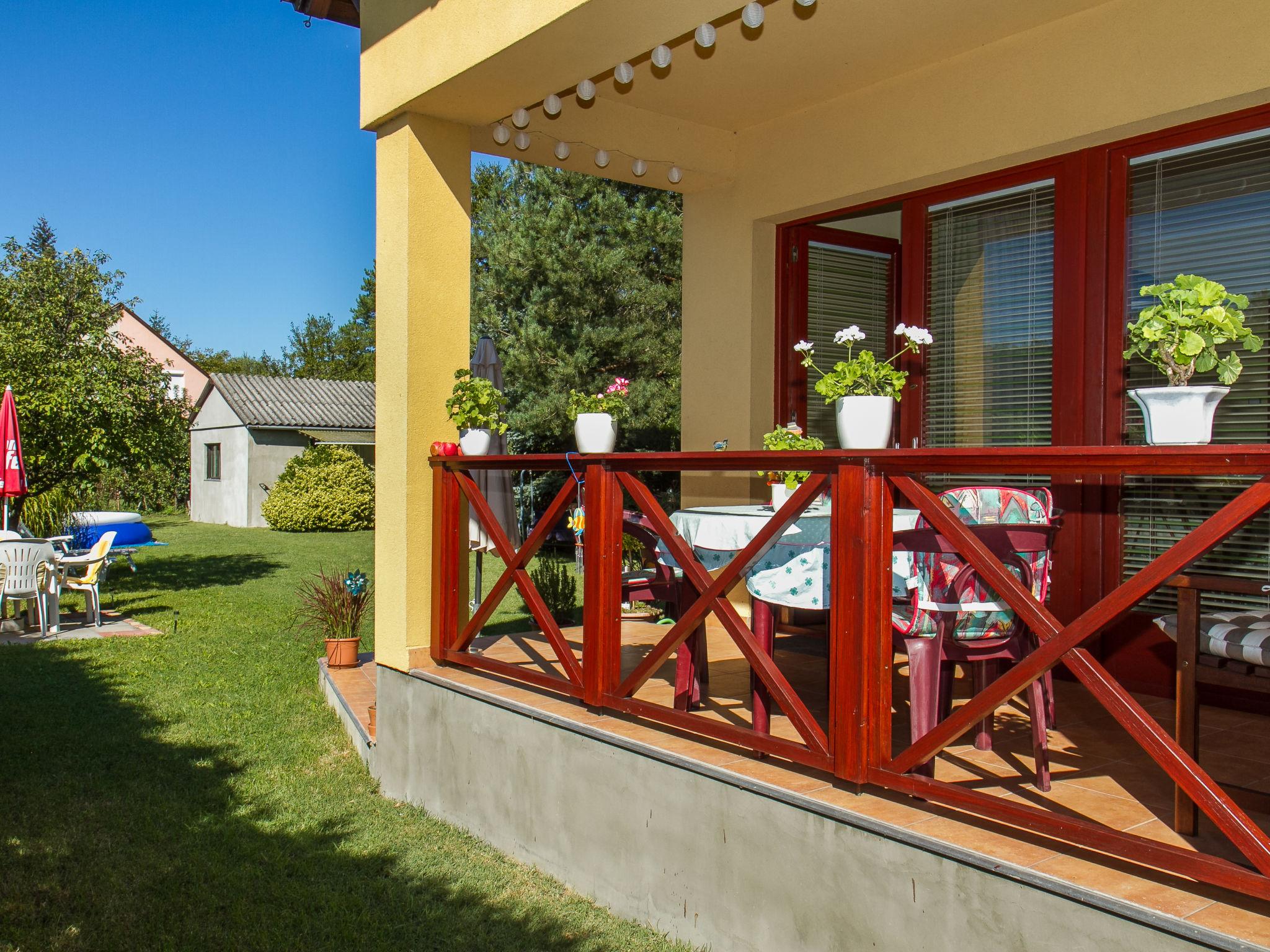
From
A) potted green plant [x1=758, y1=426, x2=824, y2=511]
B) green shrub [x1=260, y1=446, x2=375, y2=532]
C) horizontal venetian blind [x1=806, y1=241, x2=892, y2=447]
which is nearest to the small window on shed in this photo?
green shrub [x1=260, y1=446, x2=375, y2=532]

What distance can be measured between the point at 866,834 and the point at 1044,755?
750 mm

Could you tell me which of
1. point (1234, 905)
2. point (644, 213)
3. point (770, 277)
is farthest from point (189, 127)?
point (1234, 905)

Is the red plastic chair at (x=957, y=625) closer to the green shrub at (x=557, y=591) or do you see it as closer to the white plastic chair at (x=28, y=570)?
the green shrub at (x=557, y=591)

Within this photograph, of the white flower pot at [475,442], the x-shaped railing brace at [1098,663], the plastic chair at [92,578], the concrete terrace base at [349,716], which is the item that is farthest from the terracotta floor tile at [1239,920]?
the plastic chair at [92,578]

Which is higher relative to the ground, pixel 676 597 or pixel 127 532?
pixel 676 597

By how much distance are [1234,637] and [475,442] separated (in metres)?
3.45

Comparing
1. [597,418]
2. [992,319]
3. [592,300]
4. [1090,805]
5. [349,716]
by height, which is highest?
[592,300]

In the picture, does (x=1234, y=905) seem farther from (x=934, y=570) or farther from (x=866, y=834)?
(x=934, y=570)

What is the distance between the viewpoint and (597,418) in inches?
180

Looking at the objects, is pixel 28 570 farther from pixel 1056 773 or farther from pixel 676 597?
pixel 1056 773

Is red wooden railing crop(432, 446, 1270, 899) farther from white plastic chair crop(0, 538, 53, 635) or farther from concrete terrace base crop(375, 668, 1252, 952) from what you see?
white plastic chair crop(0, 538, 53, 635)

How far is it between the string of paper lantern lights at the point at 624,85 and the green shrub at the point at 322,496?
19424 mm

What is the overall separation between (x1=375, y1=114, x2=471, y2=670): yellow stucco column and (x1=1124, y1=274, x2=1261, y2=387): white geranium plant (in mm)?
3485

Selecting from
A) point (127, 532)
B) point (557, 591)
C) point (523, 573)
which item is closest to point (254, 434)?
point (127, 532)
